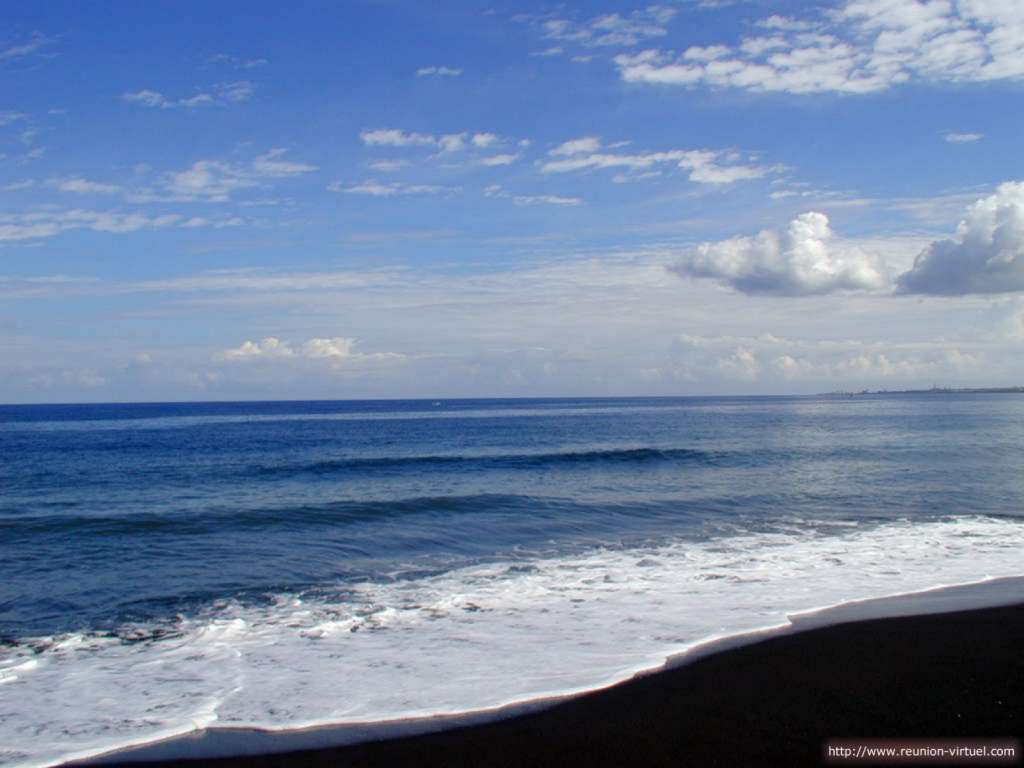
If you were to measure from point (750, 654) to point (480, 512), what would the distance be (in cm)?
1293

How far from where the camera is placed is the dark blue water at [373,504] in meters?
13.5

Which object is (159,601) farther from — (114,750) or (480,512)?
(480,512)

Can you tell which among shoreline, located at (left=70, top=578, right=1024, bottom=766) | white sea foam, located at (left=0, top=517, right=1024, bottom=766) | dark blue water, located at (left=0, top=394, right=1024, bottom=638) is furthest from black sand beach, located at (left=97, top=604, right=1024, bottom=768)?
dark blue water, located at (left=0, top=394, right=1024, bottom=638)

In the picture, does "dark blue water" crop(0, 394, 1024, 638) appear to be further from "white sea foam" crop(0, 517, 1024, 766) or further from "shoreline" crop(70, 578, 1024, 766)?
"shoreline" crop(70, 578, 1024, 766)

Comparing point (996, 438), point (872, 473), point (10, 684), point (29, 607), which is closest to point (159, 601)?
point (29, 607)

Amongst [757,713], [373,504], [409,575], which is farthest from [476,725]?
[373,504]

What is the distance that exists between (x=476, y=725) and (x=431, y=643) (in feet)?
9.16

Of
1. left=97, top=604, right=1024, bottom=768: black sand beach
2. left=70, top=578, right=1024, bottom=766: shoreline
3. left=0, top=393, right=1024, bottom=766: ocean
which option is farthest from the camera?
left=0, top=393, right=1024, bottom=766: ocean

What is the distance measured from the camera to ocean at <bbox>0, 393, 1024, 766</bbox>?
7.76 meters

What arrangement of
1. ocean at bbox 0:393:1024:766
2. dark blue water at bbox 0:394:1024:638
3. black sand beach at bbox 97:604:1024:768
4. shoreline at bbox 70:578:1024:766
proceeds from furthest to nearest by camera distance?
1. dark blue water at bbox 0:394:1024:638
2. ocean at bbox 0:393:1024:766
3. shoreline at bbox 70:578:1024:766
4. black sand beach at bbox 97:604:1024:768

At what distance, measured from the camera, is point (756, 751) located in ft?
19.4

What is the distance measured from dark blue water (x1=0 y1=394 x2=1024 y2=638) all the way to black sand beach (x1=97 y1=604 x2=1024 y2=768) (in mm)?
6985

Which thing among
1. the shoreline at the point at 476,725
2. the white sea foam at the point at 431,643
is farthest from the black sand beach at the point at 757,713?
the white sea foam at the point at 431,643

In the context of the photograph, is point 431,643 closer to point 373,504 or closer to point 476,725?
point 476,725
